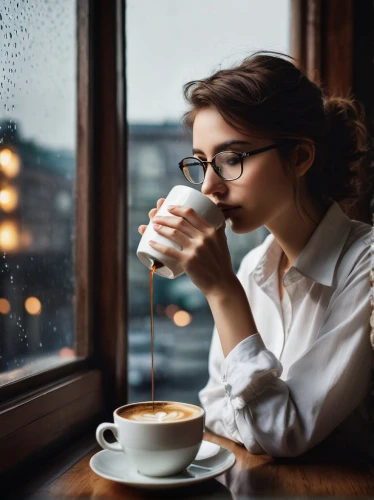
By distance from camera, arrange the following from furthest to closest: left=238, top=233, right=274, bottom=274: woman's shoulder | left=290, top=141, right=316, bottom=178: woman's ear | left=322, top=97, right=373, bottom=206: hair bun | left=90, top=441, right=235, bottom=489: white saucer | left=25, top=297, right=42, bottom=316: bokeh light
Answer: left=238, top=233, right=274, bottom=274: woman's shoulder → left=322, top=97, right=373, bottom=206: hair bun → left=290, top=141, right=316, bottom=178: woman's ear → left=25, top=297, right=42, bottom=316: bokeh light → left=90, top=441, right=235, bottom=489: white saucer

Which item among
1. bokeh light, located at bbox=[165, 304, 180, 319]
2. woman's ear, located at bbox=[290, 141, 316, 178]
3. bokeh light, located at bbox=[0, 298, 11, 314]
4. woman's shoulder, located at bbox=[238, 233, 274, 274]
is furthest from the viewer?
→ bokeh light, located at bbox=[165, 304, 180, 319]

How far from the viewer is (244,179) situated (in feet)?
3.88

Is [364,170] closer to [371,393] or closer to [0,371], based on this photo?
[371,393]

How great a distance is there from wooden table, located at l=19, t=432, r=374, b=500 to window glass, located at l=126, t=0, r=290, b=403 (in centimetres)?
55


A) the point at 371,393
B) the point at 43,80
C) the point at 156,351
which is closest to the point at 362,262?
the point at 371,393

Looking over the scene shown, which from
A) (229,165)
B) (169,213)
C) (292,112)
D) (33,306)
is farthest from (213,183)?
(33,306)

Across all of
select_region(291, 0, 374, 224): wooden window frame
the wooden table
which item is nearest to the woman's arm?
the wooden table

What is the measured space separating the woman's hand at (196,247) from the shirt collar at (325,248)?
268 mm

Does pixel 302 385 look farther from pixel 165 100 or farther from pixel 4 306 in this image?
pixel 165 100

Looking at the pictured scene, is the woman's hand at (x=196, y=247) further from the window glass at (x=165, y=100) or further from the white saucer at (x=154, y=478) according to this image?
the window glass at (x=165, y=100)

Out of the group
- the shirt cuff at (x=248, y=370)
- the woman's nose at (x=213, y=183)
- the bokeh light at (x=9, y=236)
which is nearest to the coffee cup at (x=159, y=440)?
the shirt cuff at (x=248, y=370)

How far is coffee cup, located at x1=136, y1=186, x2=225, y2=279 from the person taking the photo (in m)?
1.06

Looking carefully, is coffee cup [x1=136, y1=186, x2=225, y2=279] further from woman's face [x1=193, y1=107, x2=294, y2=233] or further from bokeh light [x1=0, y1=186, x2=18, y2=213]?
bokeh light [x1=0, y1=186, x2=18, y2=213]

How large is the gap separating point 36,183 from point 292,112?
61cm
